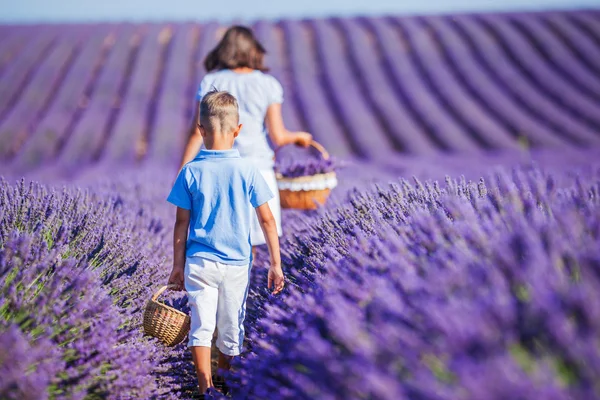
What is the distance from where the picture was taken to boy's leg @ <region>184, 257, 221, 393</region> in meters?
1.92

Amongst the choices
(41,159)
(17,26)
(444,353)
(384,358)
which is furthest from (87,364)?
(17,26)

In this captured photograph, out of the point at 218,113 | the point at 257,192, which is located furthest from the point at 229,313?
the point at 218,113

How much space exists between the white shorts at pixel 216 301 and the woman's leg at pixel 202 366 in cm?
2

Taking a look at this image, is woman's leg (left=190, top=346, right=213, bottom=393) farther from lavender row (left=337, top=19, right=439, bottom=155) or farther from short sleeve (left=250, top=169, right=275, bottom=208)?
lavender row (left=337, top=19, right=439, bottom=155)

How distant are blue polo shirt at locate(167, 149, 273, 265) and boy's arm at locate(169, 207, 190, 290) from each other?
0.07 ft

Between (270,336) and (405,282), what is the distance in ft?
2.12

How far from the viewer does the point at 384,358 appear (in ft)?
3.36

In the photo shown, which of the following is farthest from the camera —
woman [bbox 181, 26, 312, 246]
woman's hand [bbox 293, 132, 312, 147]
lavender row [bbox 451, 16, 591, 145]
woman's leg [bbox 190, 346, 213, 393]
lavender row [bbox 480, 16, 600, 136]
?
lavender row [bbox 480, 16, 600, 136]

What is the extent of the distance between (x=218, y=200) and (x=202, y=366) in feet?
1.99

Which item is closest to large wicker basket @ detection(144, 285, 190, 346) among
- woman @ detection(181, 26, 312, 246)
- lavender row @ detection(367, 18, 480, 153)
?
woman @ detection(181, 26, 312, 246)

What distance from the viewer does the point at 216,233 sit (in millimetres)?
1964

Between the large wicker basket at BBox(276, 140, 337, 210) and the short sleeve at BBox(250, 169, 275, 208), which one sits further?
the large wicker basket at BBox(276, 140, 337, 210)

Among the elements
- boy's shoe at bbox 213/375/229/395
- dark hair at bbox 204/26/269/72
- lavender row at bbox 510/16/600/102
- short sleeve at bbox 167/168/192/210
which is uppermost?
lavender row at bbox 510/16/600/102

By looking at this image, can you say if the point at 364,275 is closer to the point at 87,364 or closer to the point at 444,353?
the point at 444,353
